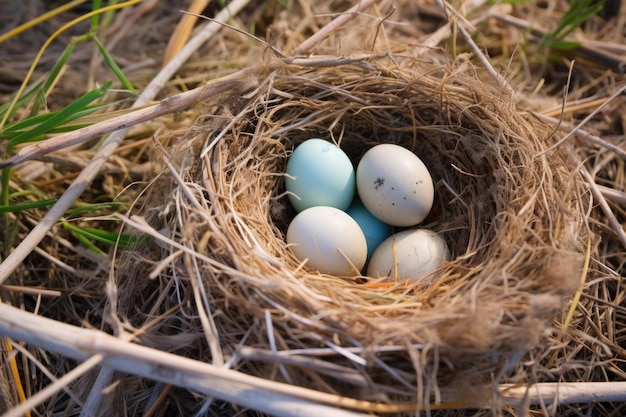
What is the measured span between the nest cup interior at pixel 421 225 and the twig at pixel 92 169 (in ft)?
0.91

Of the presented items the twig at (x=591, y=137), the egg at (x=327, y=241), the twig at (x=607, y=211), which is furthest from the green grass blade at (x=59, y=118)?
the twig at (x=607, y=211)

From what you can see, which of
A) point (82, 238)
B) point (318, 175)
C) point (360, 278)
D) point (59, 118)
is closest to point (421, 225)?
point (360, 278)

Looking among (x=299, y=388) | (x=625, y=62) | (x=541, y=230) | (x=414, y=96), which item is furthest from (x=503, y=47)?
(x=299, y=388)

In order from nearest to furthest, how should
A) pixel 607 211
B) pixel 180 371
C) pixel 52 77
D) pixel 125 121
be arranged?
pixel 180 371 < pixel 125 121 < pixel 607 211 < pixel 52 77

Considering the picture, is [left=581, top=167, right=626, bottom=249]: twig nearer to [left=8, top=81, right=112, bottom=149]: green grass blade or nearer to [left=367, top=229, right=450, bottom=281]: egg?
[left=367, top=229, right=450, bottom=281]: egg

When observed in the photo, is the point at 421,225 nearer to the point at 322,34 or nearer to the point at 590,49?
the point at 322,34

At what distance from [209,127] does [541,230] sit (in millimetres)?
1015

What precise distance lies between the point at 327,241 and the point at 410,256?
0.87ft

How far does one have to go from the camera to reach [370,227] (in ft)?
6.29

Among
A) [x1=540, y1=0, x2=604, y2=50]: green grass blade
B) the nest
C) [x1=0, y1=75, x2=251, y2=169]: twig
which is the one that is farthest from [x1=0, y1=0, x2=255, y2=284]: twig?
[x1=540, y1=0, x2=604, y2=50]: green grass blade

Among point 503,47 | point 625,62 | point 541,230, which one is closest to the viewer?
point 541,230

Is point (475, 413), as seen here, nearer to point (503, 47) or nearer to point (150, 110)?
point (150, 110)

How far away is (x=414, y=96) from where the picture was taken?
1884 millimetres

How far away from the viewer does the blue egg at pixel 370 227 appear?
191 cm
